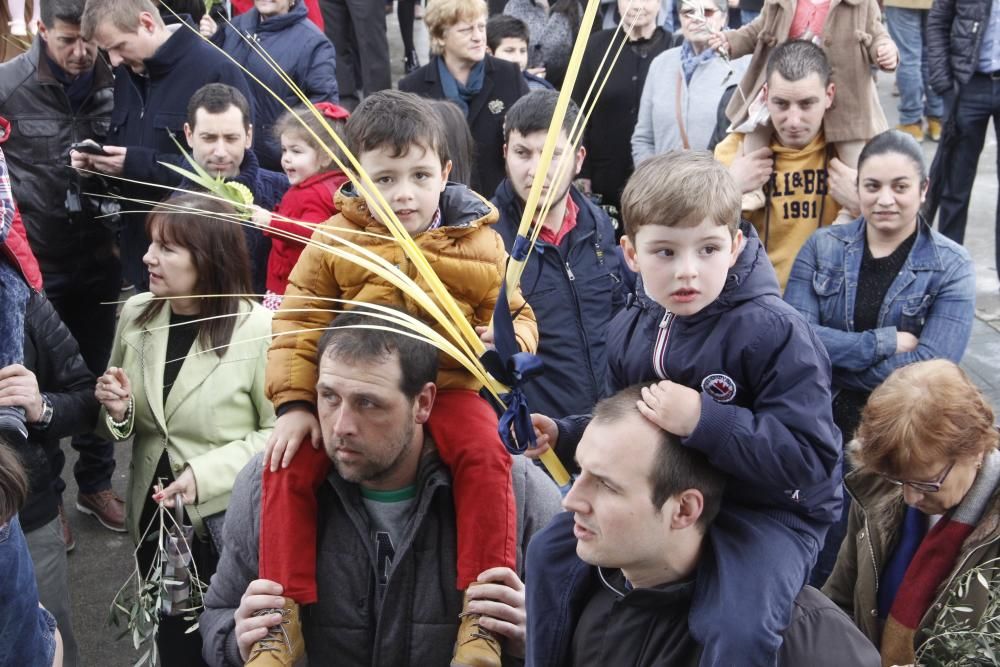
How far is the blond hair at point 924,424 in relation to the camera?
2881 mm

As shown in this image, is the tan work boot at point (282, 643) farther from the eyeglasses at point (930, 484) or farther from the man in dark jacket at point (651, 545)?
the eyeglasses at point (930, 484)

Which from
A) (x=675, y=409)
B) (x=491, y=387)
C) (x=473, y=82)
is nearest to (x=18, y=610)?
(x=491, y=387)

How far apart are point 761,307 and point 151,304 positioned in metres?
→ 2.29

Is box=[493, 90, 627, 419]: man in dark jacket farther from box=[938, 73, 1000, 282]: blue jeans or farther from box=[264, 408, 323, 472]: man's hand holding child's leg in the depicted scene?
box=[938, 73, 1000, 282]: blue jeans

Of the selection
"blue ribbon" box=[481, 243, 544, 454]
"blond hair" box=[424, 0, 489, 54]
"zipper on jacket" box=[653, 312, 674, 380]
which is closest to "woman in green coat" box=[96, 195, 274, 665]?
"blue ribbon" box=[481, 243, 544, 454]

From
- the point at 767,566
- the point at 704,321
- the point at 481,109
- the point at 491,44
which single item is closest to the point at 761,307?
the point at 704,321

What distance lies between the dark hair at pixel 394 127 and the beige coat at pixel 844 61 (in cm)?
201

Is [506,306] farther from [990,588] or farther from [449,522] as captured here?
[990,588]

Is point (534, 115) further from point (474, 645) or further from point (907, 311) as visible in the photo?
point (474, 645)

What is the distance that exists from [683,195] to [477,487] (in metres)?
0.94

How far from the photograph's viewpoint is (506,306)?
8.23 feet

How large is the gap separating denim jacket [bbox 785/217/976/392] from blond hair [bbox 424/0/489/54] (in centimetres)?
269

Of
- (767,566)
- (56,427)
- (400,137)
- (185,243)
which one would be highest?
(400,137)

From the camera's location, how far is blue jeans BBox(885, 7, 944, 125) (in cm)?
1010
